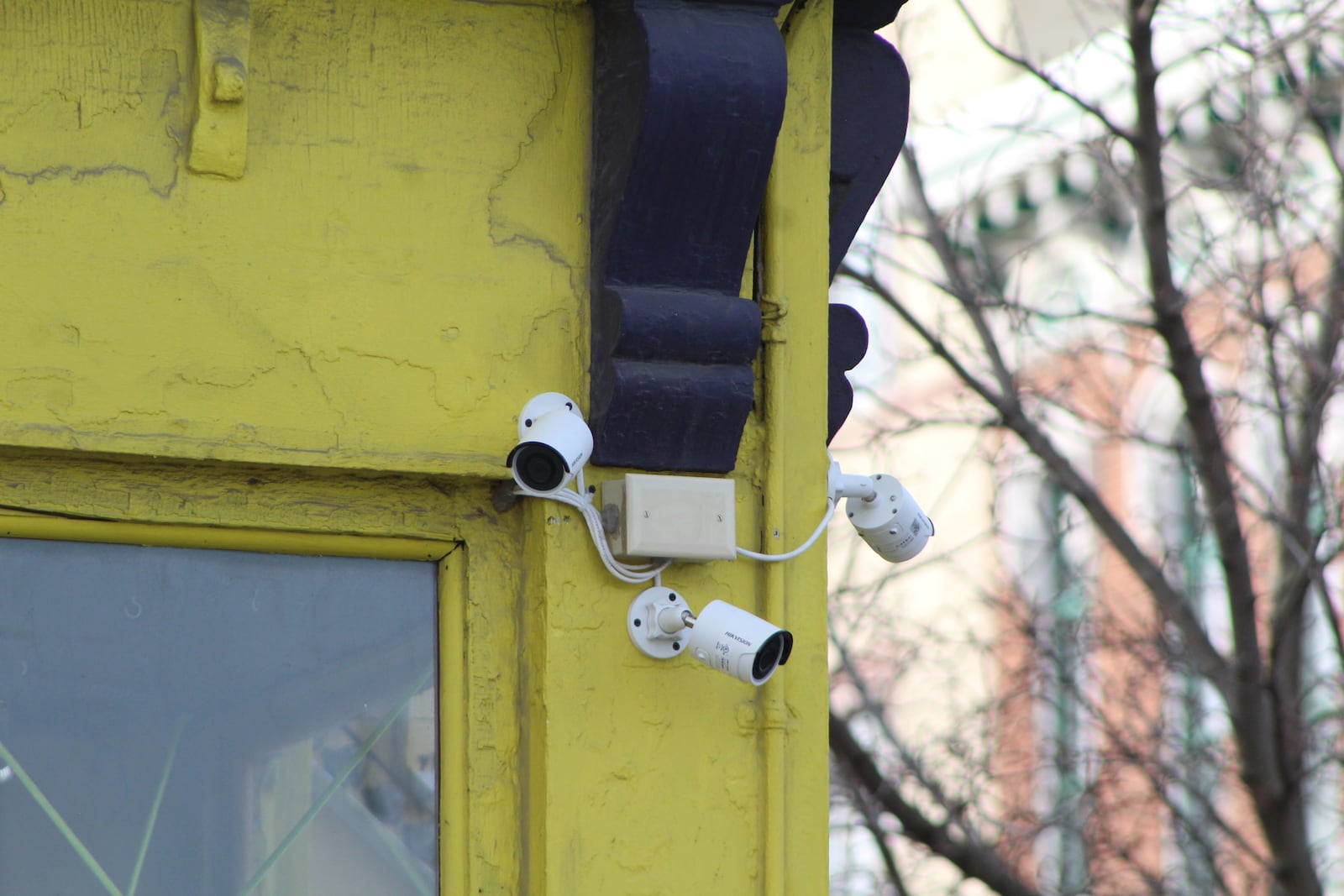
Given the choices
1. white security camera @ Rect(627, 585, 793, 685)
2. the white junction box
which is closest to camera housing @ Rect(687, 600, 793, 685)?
white security camera @ Rect(627, 585, 793, 685)

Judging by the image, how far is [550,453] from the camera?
4031mm

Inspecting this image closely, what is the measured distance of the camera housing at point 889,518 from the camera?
4.46m

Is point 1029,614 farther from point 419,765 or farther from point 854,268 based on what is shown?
point 419,765

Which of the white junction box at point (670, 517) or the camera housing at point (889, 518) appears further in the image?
the camera housing at point (889, 518)

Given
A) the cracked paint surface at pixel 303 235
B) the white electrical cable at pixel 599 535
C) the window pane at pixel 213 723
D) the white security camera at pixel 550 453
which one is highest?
the cracked paint surface at pixel 303 235

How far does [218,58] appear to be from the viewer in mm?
4035

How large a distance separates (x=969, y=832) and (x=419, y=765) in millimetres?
4468

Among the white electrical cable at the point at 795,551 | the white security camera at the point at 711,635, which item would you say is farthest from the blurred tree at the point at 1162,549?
the white security camera at the point at 711,635

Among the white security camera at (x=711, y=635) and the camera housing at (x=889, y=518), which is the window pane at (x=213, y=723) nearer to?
the white security camera at (x=711, y=635)

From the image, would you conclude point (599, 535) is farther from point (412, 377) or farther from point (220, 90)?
point (220, 90)

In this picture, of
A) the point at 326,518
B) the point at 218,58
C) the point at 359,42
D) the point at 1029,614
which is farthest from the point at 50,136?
the point at 1029,614

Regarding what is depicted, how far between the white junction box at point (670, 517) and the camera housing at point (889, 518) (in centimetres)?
36

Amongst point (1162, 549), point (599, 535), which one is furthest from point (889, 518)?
point (1162, 549)

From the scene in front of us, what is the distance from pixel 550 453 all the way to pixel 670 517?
0.32 metres
